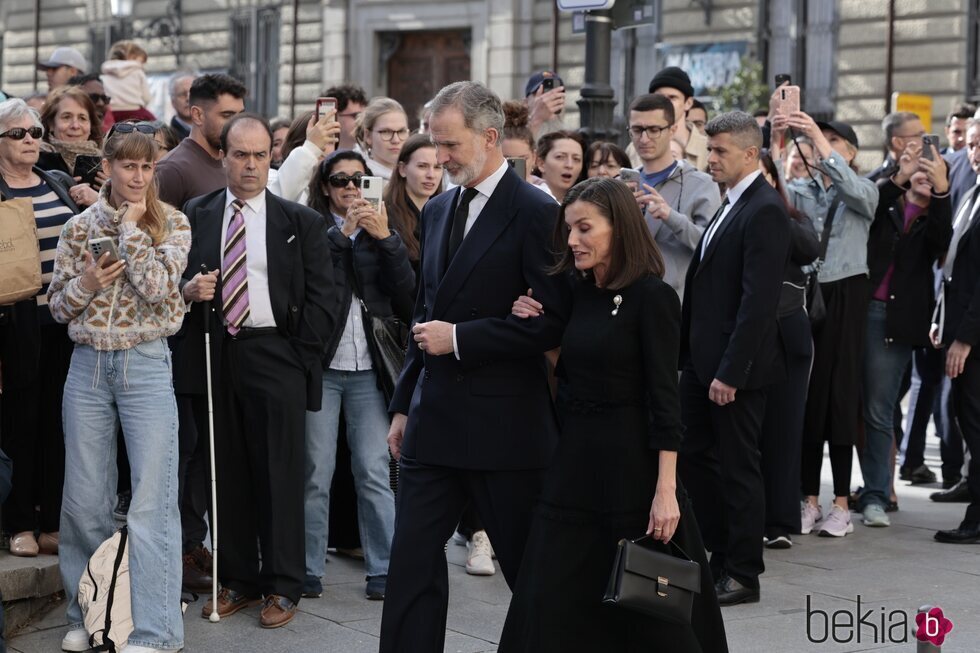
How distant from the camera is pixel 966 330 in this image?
8.17m

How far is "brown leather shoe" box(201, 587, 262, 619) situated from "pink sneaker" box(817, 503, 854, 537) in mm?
3476

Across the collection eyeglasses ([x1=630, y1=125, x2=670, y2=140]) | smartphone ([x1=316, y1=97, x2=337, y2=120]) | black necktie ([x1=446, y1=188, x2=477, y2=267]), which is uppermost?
smartphone ([x1=316, y1=97, x2=337, y2=120])

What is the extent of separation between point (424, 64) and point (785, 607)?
21974mm

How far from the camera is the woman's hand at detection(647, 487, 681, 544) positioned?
4879 millimetres

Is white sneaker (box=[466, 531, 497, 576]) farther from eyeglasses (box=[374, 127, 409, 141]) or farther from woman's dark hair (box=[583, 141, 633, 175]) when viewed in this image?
woman's dark hair (box=[583, 141, 633, 175])

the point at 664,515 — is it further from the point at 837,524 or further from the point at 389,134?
the point at 837,524

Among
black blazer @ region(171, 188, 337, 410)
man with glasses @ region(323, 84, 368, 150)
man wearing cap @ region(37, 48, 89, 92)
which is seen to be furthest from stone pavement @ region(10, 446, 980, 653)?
man wearing cap @ region(37, 48, 89, 92)

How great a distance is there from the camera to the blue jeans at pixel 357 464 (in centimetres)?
694

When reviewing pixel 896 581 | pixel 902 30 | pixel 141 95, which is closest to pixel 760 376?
pixel 896 581

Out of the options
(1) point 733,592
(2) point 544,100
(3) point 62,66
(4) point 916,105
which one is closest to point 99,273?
(1) point 733,592

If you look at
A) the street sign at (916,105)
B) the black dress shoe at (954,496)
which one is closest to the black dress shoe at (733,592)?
the black dress shoe at (954,496)

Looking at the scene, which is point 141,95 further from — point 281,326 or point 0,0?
point 0,0

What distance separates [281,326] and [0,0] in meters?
30.2

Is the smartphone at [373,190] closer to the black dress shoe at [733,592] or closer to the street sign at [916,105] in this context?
the black dress shoe at [733,592]
